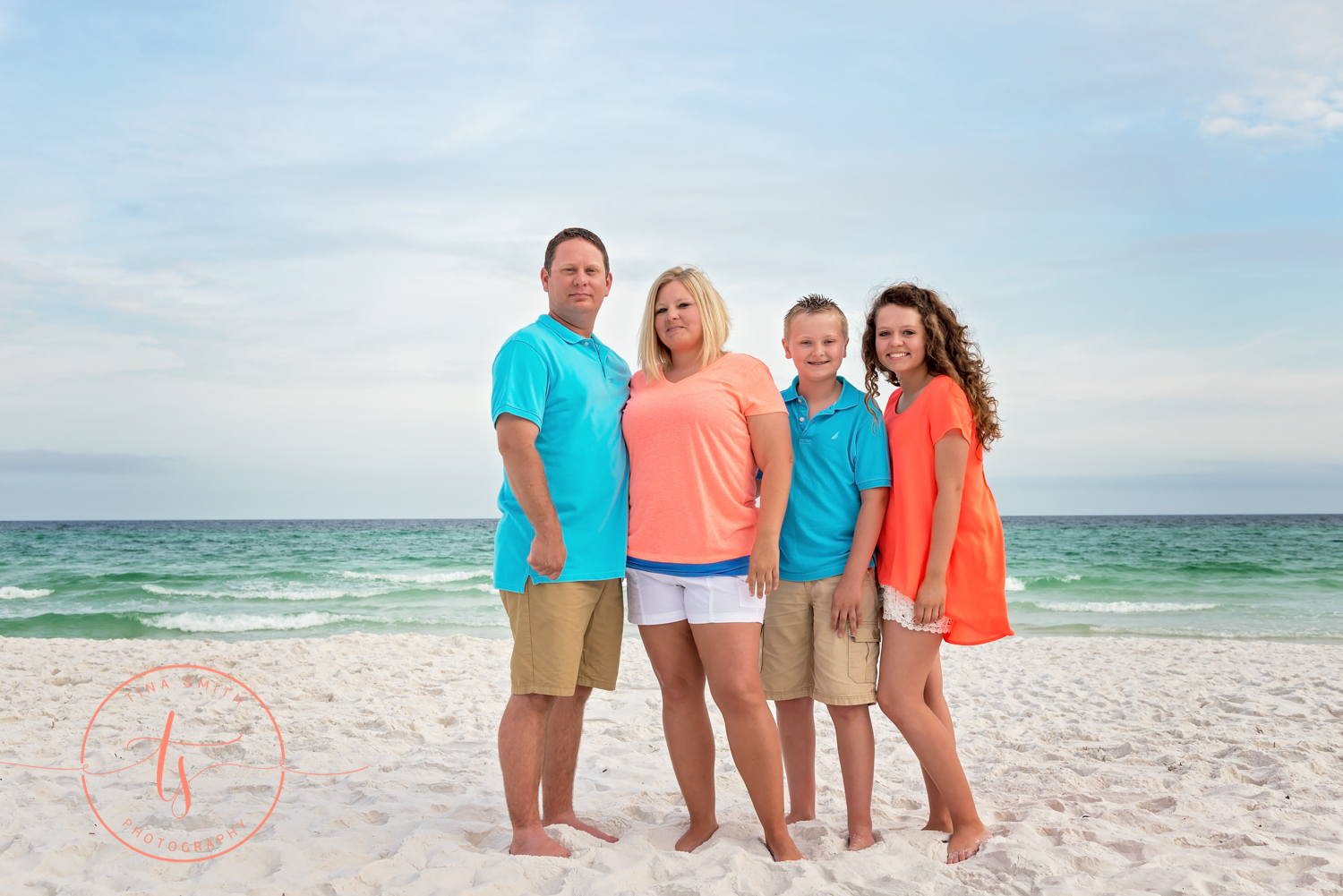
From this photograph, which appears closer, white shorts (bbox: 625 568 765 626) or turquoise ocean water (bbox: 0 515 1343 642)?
white shorts (bbox: 625 568 765 626)

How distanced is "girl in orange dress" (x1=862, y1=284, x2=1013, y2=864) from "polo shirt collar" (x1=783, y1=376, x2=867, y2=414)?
15 centimetres

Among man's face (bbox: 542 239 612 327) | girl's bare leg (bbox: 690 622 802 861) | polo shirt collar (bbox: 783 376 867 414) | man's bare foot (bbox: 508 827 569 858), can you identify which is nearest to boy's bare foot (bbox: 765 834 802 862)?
girl's bare leg (bbox: 690 622 802 861)

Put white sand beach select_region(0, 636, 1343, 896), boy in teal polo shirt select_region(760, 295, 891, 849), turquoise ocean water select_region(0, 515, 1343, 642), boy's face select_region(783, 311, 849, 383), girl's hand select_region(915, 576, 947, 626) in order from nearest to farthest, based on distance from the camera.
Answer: white sand beach select_region(0, 636, 1343, 896), girl's hand select_region(915, 576, 947, 626), boy in teal polo shirt select_region(760, 295, 891, 849), boy's face select_region(783, 311, 849, 383), turquoise ocean water select_region(0, 515, 1343, 642)

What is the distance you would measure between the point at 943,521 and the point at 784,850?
3.87 feet

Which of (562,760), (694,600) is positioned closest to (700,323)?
(694,600)

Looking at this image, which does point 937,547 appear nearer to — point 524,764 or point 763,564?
point 763,564

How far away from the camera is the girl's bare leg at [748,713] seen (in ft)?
8.59

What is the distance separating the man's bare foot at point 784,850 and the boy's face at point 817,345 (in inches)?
60.5

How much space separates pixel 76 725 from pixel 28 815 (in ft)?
6.52

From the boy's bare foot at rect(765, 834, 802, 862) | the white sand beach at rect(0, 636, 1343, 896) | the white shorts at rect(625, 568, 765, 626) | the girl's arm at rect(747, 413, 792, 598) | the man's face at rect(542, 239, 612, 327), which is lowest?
the white sand beach at rect(0, 636, 1343, 896)

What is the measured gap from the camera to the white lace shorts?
269 cm

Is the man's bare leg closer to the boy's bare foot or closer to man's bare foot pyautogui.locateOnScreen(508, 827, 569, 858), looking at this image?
man's bare foot pyautogui.locateOnScreen(508, 827, 569, 858)

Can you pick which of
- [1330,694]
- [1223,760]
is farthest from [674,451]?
[1330,694]

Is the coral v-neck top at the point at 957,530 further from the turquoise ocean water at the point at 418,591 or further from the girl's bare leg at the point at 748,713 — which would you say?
the turquoise ocean water at the point at 418,591
